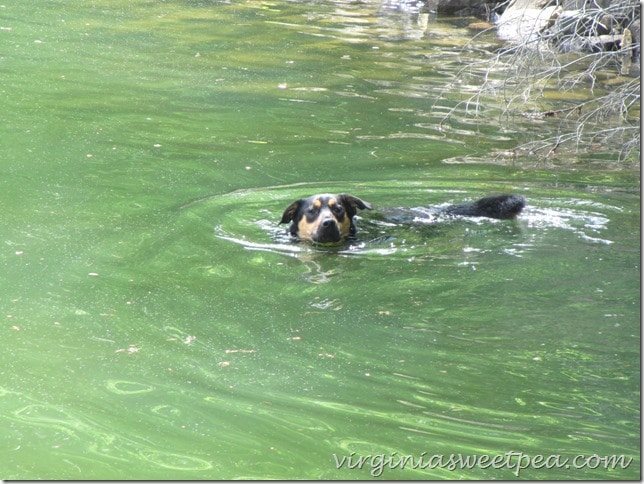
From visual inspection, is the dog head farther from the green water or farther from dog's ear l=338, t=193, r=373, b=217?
the green water

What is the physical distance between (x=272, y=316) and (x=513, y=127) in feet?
22.9

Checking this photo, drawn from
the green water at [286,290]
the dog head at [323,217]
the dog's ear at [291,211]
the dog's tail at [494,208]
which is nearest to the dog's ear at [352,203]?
the dog head at [323,217]

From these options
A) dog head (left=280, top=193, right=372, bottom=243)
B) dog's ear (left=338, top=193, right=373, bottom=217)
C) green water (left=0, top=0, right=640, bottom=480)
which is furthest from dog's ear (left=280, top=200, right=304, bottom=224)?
dog's ear (left=338, top=193, right=373, bottom=217)

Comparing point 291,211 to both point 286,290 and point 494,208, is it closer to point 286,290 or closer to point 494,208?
point 286,290

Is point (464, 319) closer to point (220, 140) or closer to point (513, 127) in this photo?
point (220, 140)

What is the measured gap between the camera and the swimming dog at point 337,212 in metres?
9.20

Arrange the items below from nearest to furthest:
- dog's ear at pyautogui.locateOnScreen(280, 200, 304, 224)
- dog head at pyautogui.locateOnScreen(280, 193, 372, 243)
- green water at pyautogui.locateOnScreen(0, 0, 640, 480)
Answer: green water at pyautogui.locateOnScreen(0, 0, 640, 480) → dog head at pyautogui.locateOnScreen(280, 193, 372, 243) → dog's ear at pyautogui.locateOnScreen(280, 200, 304, 224)

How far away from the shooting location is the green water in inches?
219

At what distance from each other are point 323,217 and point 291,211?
41 cm

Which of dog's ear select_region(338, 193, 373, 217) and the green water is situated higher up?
dog's ear select_region(338, 193, 373, 217)

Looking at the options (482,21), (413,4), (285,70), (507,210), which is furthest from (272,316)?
(413,4)

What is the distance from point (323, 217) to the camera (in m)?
9.15

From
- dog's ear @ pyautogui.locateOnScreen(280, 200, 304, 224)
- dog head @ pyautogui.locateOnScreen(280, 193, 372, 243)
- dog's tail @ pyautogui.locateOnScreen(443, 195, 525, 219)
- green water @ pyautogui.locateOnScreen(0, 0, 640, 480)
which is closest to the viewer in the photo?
green water @ pyautogui.locateOnScreen(0, 0, 640, 480)

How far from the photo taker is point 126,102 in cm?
1352
